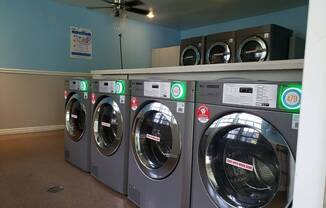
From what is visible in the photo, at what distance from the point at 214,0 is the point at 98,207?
3.53 metres

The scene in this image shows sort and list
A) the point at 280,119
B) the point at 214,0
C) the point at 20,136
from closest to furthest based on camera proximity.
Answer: the point at 280,119
the point at 20,136
the point at 214,0

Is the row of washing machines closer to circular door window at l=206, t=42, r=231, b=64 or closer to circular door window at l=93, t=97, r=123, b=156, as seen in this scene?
circular door window at l=93, t=97, r=123, b=156

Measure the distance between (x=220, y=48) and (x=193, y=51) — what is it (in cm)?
52

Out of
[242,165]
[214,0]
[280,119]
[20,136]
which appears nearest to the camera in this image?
[280,119]

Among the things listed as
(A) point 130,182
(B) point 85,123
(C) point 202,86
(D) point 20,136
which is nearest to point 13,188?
(B) point 85,123

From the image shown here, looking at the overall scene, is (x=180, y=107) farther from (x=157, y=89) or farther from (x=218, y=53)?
(x=218, y=53)

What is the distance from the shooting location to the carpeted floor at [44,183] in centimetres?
161

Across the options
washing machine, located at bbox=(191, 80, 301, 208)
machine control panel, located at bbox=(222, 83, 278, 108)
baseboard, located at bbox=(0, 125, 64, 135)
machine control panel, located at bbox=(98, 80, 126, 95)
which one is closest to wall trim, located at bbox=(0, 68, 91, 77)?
baseboard, located at bbox=(0, 125, 64, 135)

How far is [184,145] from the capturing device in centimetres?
126

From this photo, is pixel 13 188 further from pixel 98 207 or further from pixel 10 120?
pixel 10 120

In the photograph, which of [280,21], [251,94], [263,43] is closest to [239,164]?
[251,94]

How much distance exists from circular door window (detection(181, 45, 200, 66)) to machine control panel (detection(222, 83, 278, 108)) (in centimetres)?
310

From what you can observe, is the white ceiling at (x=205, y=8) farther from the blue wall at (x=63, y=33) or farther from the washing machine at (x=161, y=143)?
the washing machine at (x=161, y=143)

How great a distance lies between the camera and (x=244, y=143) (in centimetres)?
106
